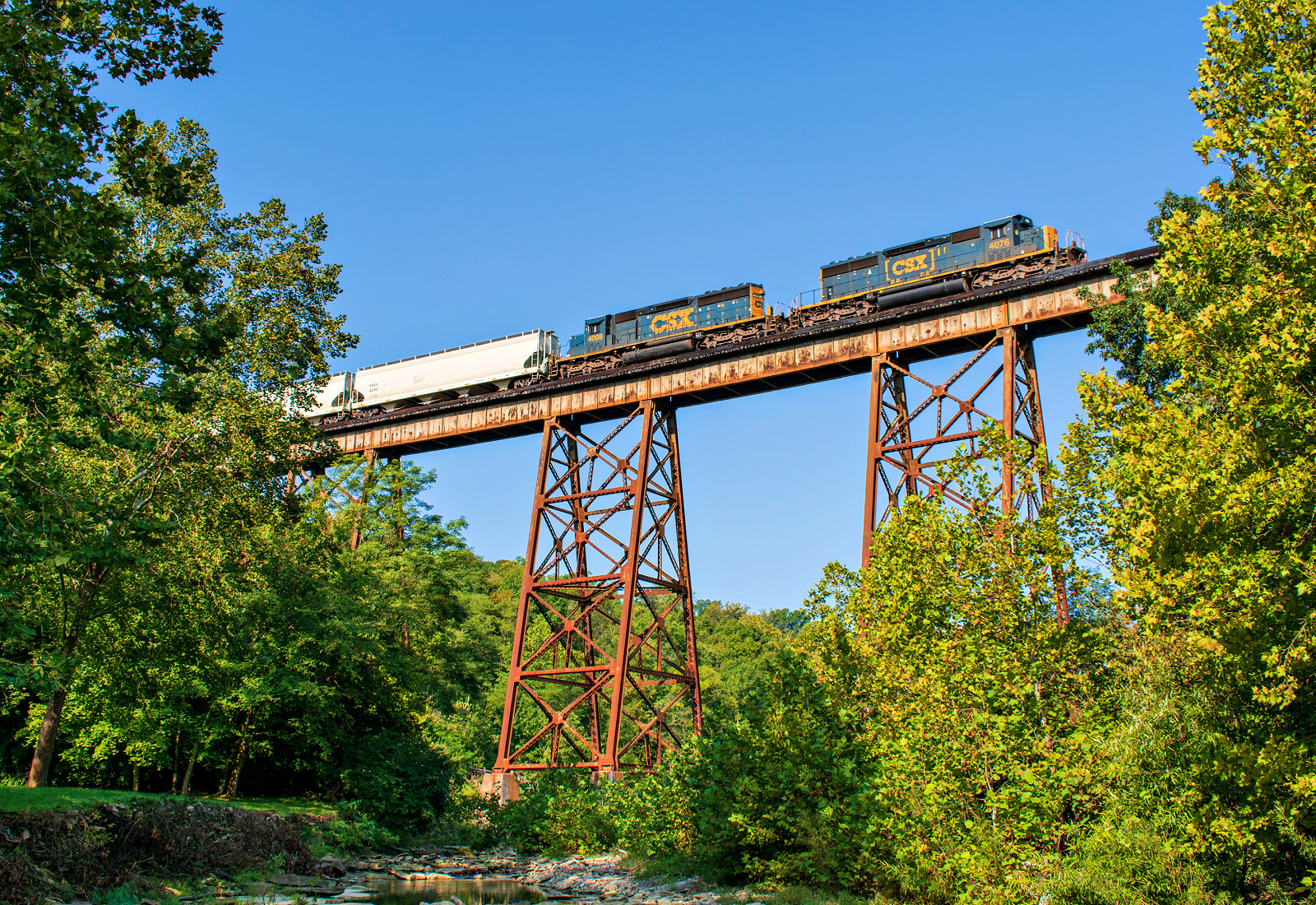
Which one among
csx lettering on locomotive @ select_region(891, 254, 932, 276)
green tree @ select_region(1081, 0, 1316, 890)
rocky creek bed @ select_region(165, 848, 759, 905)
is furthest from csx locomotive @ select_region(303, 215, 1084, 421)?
green tree @ select_region(1081, 0, 1316, 890)

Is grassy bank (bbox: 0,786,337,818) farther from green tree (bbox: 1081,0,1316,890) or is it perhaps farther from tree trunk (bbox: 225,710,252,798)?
green tree (bbox: 1081,0,1316,890)

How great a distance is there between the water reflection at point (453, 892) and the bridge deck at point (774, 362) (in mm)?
11386

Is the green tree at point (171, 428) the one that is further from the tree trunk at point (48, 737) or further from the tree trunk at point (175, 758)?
the tree trunk at point (175, 758)

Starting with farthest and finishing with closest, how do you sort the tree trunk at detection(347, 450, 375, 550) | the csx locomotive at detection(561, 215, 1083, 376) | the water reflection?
the tree trunk at detection(347, 450, 375, 550) → the csx locomotive at detection(561, 215, 1083, 376) → the water reflection

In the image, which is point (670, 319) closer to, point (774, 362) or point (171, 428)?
point (774, 362)

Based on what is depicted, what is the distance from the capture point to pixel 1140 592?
8.29 m

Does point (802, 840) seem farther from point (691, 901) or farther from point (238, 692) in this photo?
point (238, 692)

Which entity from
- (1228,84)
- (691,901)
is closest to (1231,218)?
(1228,84)

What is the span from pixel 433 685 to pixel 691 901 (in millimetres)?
18733

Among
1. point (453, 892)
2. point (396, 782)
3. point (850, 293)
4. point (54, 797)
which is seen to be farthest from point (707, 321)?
point (54, 797)

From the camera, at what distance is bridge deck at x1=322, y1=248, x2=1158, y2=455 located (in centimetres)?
1903

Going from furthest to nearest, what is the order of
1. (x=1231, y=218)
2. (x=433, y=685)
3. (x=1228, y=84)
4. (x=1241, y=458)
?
(x=433, y=685) < (x=1231, y=218) < (x=1228, y=84) < (x=1241, y=458)

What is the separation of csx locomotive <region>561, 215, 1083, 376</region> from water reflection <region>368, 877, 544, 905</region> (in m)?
14.8

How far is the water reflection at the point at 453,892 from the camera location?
13508 millimetres
